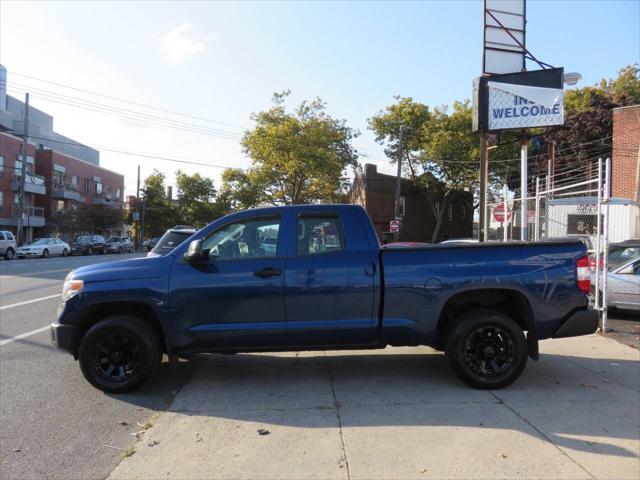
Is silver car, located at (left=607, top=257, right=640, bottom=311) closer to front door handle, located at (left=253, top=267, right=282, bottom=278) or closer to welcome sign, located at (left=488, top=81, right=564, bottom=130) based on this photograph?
welcome sign, located at (left=488, top=81, right=564, bottom=130)

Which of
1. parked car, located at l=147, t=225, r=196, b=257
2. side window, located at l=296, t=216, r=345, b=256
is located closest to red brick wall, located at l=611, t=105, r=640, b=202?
parked car, located at l=147, t=225, r=196, b=257

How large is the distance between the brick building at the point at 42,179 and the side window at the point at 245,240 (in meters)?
37.8

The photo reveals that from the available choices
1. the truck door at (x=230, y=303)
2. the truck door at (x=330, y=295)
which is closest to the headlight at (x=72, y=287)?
the truck door at (x=230, y=303)

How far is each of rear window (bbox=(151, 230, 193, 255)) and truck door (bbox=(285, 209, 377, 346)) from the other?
681cm

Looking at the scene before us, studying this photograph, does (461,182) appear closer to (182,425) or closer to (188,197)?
(182,425)

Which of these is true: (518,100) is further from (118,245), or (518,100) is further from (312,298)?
(118,245)

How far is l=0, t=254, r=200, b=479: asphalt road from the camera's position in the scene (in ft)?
12.3

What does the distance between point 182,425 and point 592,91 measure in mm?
39671

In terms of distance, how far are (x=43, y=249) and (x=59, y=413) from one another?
111 feet

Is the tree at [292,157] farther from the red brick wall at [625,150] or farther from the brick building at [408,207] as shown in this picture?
the red brick wall at [625,150]

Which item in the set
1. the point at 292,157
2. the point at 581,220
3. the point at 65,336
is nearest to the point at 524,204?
the point at 581,220

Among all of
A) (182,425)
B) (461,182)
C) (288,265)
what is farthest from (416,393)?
(461,182)

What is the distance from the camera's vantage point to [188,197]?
67.2 meters

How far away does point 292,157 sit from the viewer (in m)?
37.8
